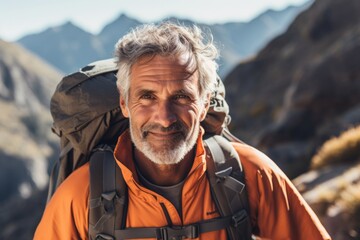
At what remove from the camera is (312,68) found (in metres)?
20.9

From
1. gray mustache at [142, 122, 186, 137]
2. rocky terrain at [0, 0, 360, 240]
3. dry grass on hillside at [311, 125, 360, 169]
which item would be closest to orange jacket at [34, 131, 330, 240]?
gray mustache at [142, 122, 186, 137]

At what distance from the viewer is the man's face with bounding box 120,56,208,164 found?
3598 millimetres

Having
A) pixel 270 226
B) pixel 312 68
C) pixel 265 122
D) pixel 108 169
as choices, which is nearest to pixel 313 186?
pixel 270 226

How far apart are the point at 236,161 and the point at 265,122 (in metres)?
30.0

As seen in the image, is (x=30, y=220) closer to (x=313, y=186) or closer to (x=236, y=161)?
(x=313, y=186)

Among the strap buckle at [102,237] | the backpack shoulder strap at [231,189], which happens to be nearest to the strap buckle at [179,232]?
the backpack shoulder strap at [231,189]

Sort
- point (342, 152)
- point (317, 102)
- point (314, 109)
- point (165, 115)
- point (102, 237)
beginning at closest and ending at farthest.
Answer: point (102, 237)
point (165, 115)
point (342, 152)
point (317, 102)
point (314, 109)

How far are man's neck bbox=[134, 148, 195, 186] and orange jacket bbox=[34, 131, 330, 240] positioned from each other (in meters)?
0.13

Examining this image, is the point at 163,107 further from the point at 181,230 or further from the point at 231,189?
the point at 181,230

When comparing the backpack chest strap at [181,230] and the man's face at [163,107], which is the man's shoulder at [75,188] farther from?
the man's face at [163,107]

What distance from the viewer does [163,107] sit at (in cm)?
356

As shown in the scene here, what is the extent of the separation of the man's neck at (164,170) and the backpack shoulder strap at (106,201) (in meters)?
0.30

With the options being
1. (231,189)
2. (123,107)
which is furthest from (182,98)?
(231,189)

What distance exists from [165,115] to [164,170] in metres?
0.55
